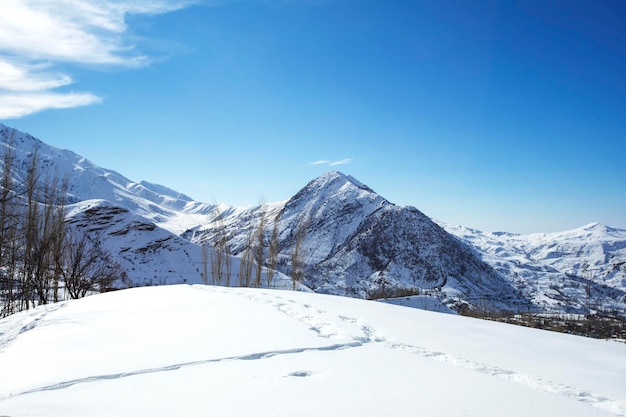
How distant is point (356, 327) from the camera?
4781mm

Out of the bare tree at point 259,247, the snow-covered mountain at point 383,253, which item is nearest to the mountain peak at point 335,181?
the snow-covered mountain at point 383,253

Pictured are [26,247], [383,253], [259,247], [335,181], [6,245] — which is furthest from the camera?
[335,181]

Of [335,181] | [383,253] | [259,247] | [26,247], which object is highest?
[335,181]

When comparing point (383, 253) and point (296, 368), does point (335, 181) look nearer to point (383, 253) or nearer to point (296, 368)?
point (383, 253)

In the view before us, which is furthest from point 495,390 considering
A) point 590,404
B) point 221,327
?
point 221,327

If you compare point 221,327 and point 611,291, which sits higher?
point 221,327

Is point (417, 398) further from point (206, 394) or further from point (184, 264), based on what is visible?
point (184, 264)

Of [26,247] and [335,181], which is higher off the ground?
[335,181]

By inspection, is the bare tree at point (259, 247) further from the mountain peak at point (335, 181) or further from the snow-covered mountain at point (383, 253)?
the mountain peak at point (335, 181)

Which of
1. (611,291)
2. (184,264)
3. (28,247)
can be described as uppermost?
(28,247)

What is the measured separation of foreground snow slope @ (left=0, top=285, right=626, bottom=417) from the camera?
2342 millimetres

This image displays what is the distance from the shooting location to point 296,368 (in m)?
3.07

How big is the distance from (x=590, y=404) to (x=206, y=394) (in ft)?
8.61

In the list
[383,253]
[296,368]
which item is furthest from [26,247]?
[383,253]
